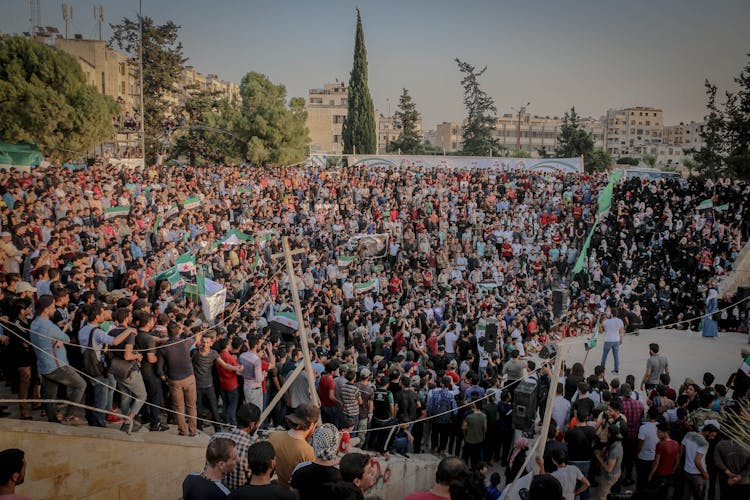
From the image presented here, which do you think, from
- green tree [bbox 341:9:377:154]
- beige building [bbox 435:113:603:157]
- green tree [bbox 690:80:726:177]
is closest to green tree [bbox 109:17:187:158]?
green tree [bbox 341:9:377:154]

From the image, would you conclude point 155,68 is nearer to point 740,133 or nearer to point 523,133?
point 740,133

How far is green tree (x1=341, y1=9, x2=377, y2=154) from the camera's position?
4812 cm

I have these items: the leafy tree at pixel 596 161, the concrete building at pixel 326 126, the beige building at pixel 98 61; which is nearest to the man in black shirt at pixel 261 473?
the beige building at pixel 98 61

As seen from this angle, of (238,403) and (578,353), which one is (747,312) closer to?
(578,353)

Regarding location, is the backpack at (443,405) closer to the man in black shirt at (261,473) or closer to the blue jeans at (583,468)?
the blue jeans at (583,468)

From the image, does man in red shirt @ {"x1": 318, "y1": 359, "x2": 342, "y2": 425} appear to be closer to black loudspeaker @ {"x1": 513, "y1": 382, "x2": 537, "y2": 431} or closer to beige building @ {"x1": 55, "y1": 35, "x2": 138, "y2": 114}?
black loudspeaker @ {"x1": 513, "y1": 382, "x2": 537, "y2": 431}

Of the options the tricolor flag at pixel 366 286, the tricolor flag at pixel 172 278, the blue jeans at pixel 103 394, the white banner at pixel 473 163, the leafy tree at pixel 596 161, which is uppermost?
the leafy tree at pixel 596 161

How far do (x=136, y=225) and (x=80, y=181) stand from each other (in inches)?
112

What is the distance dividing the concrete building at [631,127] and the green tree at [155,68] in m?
104

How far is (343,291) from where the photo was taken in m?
15.6

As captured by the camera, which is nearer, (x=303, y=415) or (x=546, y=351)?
(x=303, y=415)

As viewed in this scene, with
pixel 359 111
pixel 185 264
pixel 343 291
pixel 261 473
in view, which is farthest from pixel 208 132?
pixel 261 473

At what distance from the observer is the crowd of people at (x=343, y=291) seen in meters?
6.54

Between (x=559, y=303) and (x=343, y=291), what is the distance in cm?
623
